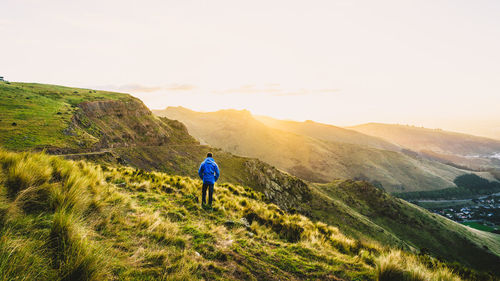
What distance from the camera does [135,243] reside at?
4.75m

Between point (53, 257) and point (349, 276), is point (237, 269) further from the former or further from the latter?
point (53, 257)

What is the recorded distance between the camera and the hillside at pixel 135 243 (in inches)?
116

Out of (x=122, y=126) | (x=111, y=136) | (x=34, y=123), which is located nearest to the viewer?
(x=34, y=123)

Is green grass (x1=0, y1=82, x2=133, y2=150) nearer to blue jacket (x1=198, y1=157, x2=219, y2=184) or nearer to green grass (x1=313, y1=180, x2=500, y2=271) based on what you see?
blue jacket (x1=198, y1=157, x2=219, y2=184)

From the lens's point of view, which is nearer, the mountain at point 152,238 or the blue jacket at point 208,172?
the mountain at point 152,238

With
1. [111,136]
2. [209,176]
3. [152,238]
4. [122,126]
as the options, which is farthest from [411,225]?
[122,126]

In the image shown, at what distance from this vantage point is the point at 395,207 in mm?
74812

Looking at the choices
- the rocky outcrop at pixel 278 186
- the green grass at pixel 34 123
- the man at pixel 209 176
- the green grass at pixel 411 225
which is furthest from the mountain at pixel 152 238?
the green grass at pixel 411 225

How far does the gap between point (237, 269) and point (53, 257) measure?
3.65 metres

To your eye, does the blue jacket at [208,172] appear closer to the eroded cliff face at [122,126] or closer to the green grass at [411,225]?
the eroded cliff face at [122,126]

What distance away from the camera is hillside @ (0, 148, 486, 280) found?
2941 millimetres

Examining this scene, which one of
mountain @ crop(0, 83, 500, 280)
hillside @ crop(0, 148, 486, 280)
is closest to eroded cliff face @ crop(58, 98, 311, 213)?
mountain @ crop(0, 83, 500, 280)

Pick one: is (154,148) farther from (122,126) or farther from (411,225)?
(411,225)

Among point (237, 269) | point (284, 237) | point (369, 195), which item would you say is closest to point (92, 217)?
point (237, 269)
